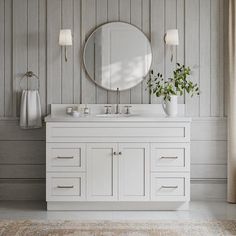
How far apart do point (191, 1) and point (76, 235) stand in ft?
8.51

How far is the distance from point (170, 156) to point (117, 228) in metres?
0.90

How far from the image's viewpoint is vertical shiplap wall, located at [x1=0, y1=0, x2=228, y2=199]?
532 centimetres

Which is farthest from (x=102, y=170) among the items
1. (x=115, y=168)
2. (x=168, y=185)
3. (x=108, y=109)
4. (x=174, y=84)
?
(x=174, y=84)

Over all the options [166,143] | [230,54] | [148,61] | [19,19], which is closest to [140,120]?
[166,143]

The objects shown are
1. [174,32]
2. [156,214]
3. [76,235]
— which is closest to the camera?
[76,235]

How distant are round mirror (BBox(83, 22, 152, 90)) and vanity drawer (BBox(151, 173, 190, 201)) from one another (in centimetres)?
101

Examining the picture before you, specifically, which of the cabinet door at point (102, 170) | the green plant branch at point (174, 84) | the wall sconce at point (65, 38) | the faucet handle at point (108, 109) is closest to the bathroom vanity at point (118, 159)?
the cabinet door at point (102, 170)

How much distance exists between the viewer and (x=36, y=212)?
16.1ft

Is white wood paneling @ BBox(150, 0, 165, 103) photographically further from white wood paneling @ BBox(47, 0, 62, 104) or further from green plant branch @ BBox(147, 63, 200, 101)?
white wood paneling @ BBox(47, 0, 62, 104)

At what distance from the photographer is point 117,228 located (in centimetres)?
434

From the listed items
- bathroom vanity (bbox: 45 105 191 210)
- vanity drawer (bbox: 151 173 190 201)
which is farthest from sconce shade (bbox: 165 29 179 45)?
vanity drawer (bbox: 151 173 190 201)

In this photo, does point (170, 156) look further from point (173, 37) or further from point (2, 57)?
point (2, 57)

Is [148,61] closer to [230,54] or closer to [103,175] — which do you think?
[230,54]

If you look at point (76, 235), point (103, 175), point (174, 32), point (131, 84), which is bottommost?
point (76, 235)
